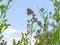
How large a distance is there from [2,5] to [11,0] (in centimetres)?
12

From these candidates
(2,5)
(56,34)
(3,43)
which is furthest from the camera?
(3,43)

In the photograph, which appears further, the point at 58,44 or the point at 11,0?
the point at 11,0

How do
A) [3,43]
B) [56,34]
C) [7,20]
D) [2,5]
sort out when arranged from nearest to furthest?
[56,34] → [2,5] → [7,20] → [3,43]

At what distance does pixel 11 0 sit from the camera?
6.64 ft

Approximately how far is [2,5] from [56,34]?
136 centimetres

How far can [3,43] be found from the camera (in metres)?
3.44

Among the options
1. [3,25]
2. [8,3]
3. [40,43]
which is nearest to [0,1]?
[8,3]

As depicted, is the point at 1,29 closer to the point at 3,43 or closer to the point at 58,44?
the point at 58,44

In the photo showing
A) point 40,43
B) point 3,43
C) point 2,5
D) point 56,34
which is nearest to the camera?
point 56,34

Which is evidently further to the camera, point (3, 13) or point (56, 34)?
point (3, 13)

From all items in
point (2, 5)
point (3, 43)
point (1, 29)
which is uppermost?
point (2, 5)

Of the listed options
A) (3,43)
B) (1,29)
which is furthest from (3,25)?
(3,43)

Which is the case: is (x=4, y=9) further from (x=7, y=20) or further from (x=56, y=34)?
(x=56, y=34)

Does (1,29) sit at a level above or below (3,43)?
above
